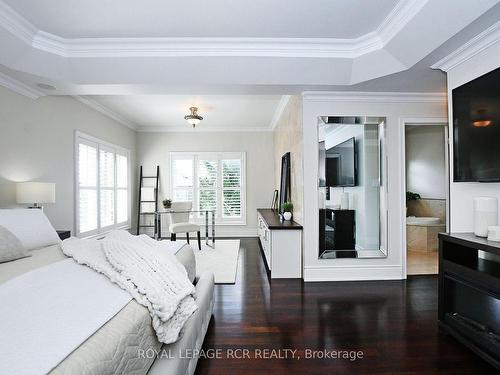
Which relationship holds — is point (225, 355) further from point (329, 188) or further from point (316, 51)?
point (316, 51)

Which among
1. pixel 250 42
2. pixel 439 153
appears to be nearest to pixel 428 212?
pixel 439 153

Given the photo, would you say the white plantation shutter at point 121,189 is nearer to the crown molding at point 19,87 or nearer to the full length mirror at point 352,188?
the crown molding at point 19,87

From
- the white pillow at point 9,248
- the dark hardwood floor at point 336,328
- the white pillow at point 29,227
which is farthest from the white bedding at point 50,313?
the white pillow at point 29,227

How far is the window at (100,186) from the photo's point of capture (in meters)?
4.40

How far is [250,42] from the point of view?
2729 mm

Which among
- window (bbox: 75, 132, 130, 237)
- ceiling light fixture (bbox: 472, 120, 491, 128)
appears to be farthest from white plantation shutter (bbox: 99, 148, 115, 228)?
ceiling light fixture (bbox: 472, 120, 491, 128)

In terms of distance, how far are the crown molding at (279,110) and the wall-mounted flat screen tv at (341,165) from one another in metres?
1.26

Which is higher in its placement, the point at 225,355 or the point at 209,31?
the point at 209,31

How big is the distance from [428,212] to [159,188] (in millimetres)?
6035

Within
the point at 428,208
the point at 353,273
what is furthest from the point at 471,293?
the point at 428,208

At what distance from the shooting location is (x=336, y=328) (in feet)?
7.48

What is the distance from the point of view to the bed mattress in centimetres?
86

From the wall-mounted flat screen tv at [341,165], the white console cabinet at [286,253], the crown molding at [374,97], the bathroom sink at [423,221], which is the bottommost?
the white console cabinet at [286,253]

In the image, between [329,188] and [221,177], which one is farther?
[221,177]
